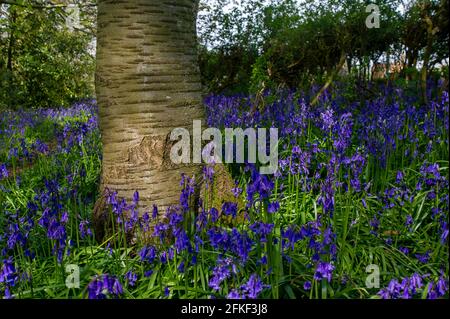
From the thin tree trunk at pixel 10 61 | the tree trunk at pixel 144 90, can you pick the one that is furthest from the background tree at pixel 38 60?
the tree trunk at pixel 144 90

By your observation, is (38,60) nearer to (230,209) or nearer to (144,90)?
(144,90)

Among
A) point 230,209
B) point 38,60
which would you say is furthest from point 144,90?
point 38,60

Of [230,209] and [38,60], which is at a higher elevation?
[38,60]

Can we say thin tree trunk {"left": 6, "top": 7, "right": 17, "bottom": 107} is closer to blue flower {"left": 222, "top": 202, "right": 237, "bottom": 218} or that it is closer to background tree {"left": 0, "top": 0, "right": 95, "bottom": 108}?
background tree {"left": 0, "top": 0, "right": 95, "bottom": 108}

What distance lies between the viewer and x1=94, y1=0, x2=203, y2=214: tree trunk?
2.92m

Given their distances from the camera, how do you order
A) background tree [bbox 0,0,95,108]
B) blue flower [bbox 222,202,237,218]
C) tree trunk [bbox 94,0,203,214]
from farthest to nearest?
background tree [bbox 0,0,95,108] → tree trunk [bbox 94,0,203,214] → blue flower [bbox 222,202,237,218]

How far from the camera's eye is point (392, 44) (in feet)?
31.9

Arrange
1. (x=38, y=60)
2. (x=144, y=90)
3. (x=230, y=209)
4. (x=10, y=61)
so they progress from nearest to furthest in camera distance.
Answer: (x=230, y=209)
(x=144, y=90)
(x=10, y=61)
(x=38, y=60)

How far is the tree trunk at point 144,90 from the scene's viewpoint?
9.57 ft

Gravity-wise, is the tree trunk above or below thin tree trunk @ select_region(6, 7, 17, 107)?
below

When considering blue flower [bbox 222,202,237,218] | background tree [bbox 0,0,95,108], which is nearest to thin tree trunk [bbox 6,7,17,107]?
background tree [bbox 0,0,95,108]

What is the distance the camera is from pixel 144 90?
2918 mm

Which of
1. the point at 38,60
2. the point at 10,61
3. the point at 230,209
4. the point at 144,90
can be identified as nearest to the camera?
the point at 230,209
